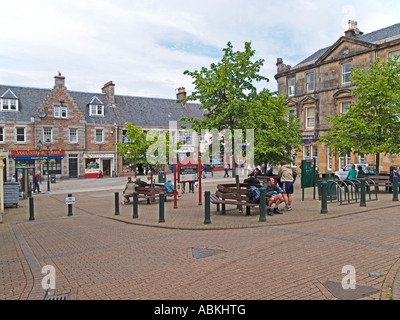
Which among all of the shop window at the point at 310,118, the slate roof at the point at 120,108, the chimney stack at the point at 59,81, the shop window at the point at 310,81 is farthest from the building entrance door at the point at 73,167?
the shop window at the point at 310,81

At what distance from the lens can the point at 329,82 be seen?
33.3 metres

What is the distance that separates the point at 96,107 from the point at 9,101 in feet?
33.2

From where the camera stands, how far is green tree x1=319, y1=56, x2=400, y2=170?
17406mm

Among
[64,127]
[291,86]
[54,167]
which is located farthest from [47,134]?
[291,86]

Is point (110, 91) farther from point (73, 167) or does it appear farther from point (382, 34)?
point (382, 34)

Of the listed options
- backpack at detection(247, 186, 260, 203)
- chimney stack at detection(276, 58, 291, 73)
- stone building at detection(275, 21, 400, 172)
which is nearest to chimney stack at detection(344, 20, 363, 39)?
stone building at detection(275, 21, 400, 172)

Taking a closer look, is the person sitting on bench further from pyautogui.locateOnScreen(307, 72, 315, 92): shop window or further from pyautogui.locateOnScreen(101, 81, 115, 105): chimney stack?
pyautogui.locateOnScreen(101, 81, 115, 105): chimney stack

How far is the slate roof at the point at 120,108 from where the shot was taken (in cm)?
4009

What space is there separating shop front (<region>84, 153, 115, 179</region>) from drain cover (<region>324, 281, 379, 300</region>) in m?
40.4

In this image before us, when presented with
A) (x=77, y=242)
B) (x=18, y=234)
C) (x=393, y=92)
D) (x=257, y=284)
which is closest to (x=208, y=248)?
(x=257, y=284)

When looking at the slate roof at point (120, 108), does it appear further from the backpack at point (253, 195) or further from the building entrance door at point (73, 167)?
the backpack at point (253, 195)

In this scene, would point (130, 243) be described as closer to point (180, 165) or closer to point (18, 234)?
point (18, 234)

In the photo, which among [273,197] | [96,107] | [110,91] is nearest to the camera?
[273,197]

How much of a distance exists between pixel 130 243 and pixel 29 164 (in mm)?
35416
